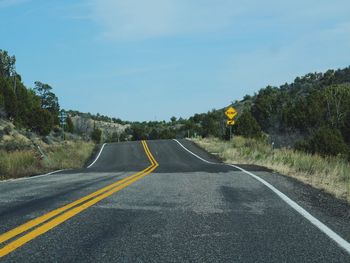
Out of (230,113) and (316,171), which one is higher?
(230,113)

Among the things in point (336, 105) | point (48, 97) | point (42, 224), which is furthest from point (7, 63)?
point (42, 224)

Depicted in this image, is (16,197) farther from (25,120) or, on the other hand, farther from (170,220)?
(25,120)

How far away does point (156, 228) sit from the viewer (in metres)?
6.05

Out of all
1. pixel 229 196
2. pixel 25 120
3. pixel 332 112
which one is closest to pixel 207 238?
pixel 229 196

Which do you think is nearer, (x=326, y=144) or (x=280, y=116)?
(x=326, y=144)

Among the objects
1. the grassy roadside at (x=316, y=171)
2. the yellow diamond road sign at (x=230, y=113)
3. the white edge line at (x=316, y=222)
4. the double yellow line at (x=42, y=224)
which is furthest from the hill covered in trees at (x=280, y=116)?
the double yellow line at (x=42, y=224)

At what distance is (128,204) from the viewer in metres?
7.96

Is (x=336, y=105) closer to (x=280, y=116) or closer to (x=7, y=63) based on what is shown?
(x=280, y=116)

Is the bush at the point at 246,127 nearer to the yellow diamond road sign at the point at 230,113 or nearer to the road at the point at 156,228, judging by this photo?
the yellow diamond road sign at the point at 230,113

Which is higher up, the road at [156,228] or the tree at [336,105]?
the tree at [336,105]

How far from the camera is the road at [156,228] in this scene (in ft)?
15.9

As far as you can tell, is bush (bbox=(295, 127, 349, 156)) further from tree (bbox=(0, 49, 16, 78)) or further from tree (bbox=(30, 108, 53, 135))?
tree (bbox=(0, 49, 16, 78))

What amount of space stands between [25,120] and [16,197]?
63200mm

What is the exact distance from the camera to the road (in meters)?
4.83
